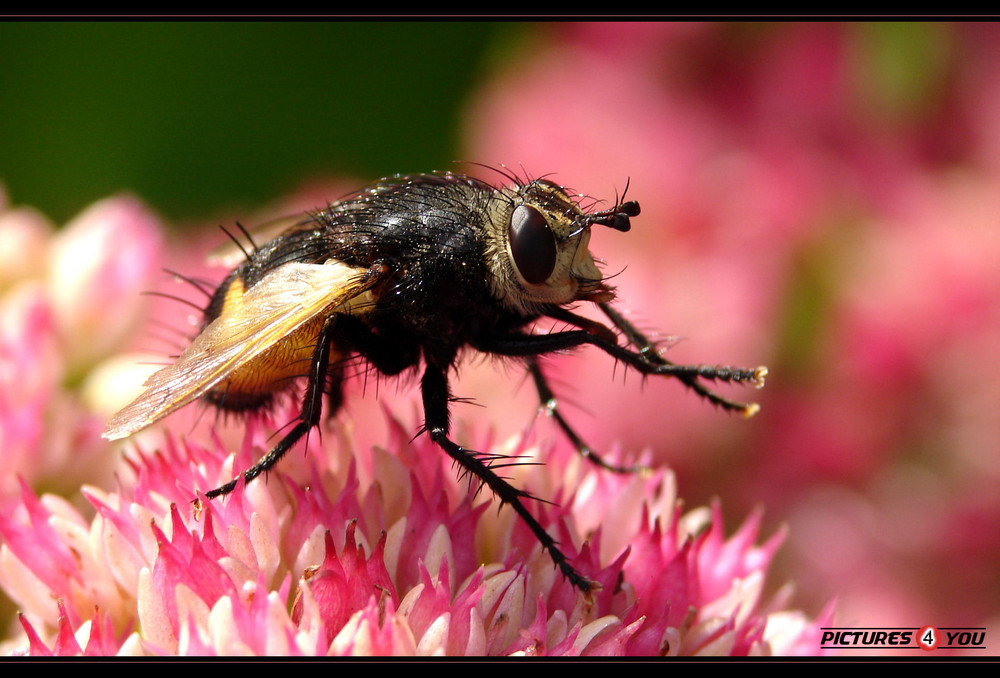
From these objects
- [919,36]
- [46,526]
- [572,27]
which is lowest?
[46,526]

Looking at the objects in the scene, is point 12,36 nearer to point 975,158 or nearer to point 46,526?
point 46,526

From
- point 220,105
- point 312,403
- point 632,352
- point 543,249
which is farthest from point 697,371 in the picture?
point 220,105

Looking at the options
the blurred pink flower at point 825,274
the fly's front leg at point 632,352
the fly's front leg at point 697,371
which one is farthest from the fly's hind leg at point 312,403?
the blurred pink flower at point 825,274

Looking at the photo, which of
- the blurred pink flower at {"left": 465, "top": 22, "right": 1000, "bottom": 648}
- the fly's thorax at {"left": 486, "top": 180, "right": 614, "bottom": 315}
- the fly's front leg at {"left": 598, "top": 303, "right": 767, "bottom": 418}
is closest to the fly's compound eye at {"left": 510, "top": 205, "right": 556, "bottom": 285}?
the fly's thorax at {"left": 486, "top": 180, "right": 614, "bottom": 315}

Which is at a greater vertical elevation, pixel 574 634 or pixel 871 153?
pixel 871 153

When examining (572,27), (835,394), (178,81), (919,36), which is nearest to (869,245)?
(835,394)

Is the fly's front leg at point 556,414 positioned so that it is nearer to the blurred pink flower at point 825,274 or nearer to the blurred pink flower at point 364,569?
the blurred pink flower at point 364,569
